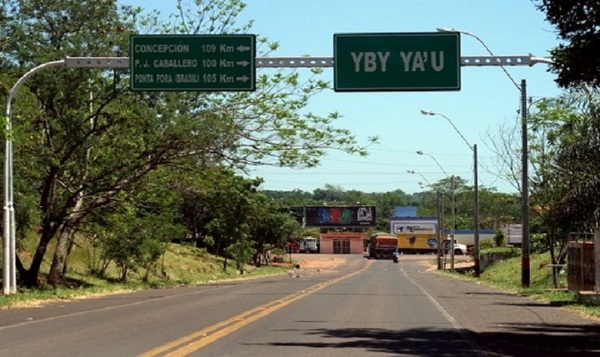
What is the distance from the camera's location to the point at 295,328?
1677cm

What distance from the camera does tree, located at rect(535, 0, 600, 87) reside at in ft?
47.9

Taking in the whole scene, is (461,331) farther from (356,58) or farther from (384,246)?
(384,246)

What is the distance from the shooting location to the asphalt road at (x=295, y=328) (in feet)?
43.8

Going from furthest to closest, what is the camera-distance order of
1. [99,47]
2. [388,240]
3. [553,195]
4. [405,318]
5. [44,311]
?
[388,240]
[99,47]
[553,195]
[44,311]
[405,318]

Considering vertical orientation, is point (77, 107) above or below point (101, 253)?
above

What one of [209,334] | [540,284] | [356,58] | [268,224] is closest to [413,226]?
[268,224]

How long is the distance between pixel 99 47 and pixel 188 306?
10385 millimetres

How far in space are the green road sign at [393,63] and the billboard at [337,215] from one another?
130414mm

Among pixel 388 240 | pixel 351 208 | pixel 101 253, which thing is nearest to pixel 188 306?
pixel 101 253

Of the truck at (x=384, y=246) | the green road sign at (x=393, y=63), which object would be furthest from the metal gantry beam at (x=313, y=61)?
the truck at (x=384, y=246)

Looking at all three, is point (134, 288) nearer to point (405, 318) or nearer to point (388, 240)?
point (405, 318)

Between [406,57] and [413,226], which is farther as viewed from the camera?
[413,226]

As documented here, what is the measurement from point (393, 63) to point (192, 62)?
15.9 feet

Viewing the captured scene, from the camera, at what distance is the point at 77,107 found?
30203 millimetres
